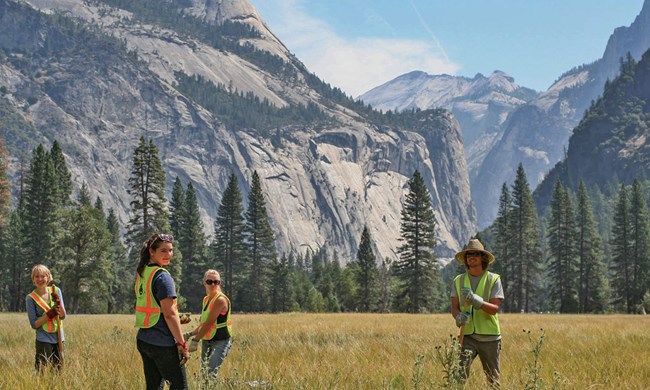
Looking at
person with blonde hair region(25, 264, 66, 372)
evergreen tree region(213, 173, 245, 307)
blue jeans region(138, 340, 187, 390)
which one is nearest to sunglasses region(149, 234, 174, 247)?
blue jeans region(138, 340, 187, 390)

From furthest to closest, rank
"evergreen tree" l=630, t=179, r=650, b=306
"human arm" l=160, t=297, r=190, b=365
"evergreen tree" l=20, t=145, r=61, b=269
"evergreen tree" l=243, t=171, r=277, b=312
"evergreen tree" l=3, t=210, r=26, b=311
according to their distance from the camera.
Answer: "evergreen tree" l=243, t=171, r=277, b=312
"evergreen tree" l=630, t=179, r=650, b=306
"evergreen tree" l=3, t=210, r=26, b=311
"evergreen tree" l=20, t=145, r=61, b=269
"human arm" l=160, t=297, r=190, b=365

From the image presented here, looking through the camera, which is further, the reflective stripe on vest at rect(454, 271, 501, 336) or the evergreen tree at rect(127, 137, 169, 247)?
the evergreen tree at rect(127, 137, 169, 247)

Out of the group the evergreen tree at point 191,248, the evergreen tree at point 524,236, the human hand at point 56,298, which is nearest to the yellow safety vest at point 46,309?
the human hand at point 56,298

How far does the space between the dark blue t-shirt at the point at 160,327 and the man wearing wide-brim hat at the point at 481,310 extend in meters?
3.23

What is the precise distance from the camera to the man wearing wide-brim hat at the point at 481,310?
7.16m

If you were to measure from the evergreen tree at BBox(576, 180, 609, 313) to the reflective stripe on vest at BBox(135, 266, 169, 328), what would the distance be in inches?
2427

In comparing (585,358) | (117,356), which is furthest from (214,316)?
(585,358)

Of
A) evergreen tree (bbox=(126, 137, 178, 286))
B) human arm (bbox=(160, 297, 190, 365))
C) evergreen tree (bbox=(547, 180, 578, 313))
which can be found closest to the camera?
human arm (bbox=(160, 297, 190, 365))

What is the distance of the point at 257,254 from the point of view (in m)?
68.1

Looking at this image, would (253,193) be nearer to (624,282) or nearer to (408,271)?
(408,271)

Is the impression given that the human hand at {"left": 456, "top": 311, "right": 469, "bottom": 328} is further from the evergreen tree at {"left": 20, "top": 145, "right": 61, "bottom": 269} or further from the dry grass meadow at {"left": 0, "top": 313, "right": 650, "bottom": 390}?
the evergreen tree at {"left": 20, "top": 145, "right": 61, "bottom": 269}

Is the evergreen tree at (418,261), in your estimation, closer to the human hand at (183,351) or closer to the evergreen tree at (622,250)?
the evergreen tree at (622,250)

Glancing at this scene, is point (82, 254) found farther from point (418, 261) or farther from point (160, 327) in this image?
point (160, 327)

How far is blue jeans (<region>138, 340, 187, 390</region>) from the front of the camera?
5879mm
